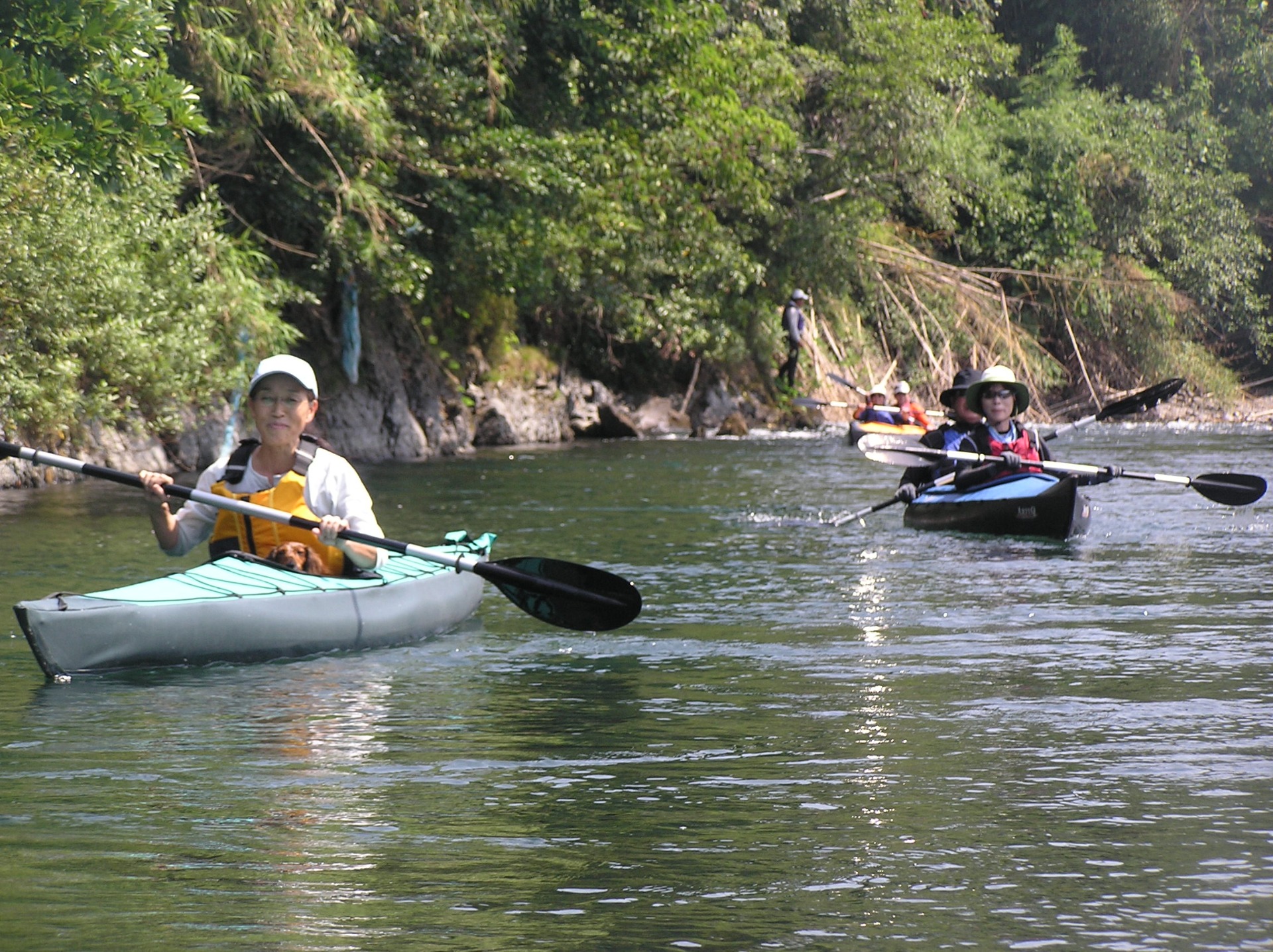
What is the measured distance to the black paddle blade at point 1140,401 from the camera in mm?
11484

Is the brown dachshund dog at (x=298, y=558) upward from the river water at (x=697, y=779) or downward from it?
upward

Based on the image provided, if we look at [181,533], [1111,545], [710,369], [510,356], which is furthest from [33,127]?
[710,369]

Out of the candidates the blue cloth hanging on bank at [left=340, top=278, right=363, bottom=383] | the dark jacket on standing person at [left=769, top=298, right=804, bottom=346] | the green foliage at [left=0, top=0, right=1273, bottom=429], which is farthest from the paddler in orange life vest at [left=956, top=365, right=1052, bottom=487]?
the dark jacket on standing person at [left=769, top=298, right=804, bottom=346]

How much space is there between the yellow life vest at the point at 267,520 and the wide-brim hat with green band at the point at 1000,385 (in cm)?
494

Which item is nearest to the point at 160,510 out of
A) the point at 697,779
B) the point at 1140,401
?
the point at 697,779

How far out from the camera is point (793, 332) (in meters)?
22.2

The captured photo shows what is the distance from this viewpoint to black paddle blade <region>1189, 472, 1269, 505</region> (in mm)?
10430

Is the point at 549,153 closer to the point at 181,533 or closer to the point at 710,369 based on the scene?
the point at 710,369

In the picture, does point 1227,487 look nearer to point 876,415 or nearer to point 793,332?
point 876,415

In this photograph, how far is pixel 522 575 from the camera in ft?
20.0

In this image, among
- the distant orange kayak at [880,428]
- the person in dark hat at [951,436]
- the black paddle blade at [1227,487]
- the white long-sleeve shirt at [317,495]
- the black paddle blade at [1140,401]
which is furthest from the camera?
the distant orange kayak at [880,428]

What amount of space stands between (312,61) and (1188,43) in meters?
21.4

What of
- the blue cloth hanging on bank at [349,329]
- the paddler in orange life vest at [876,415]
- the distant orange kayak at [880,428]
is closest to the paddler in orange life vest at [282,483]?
the distant orange kayak at [880,428]

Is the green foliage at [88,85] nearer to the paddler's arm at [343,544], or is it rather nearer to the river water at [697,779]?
the river water at [697,779]
